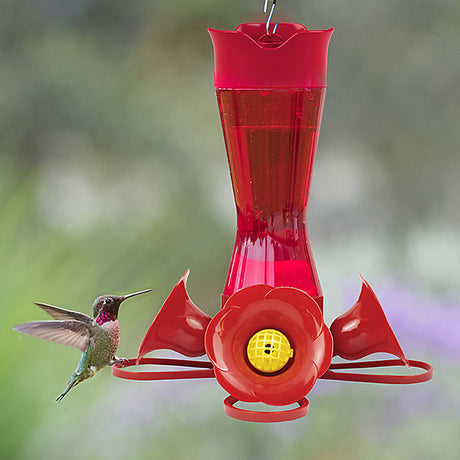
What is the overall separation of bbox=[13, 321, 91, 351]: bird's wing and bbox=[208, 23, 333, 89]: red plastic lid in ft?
2.59

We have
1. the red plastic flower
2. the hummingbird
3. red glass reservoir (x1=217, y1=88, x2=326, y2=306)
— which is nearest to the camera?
the red plastic flower

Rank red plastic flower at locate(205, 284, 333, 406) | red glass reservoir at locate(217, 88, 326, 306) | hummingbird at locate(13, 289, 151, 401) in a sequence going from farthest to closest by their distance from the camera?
1. hummingbird at locate(13, 289, 151, 401)
2. red glass reservoir at locate(217, 88, 326, 306)
3. red plastic flower at locate(205, 284, 333, 406)

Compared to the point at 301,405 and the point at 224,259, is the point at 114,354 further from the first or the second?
the point at 224,259

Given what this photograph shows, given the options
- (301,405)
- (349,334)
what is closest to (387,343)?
(349,334)

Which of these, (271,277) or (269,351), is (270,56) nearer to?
(271,277)

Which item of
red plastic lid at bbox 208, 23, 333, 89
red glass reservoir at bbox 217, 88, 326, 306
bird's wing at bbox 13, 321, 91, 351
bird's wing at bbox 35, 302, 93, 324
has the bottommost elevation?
bird's wing at bbox 13, 321, 91, 351

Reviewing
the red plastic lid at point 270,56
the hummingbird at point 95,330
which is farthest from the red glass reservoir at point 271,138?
the hummingbird at point 95,330

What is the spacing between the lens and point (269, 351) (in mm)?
1562

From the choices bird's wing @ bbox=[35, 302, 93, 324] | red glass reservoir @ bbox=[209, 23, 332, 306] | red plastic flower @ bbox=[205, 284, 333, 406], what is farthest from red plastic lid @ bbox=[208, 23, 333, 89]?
bird's wing @ bbox=[35, 302, 93, 324]

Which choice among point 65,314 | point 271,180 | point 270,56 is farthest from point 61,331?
point 270,56

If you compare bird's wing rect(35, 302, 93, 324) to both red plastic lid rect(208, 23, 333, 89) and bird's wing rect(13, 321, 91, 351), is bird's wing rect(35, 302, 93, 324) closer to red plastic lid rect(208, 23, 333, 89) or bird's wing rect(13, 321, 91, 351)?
bird's wing rect(13, 321, 91, 351)

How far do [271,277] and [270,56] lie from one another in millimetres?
572

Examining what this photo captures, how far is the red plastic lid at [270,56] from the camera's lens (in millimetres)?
1569

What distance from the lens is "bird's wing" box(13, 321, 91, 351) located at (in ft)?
5.76
